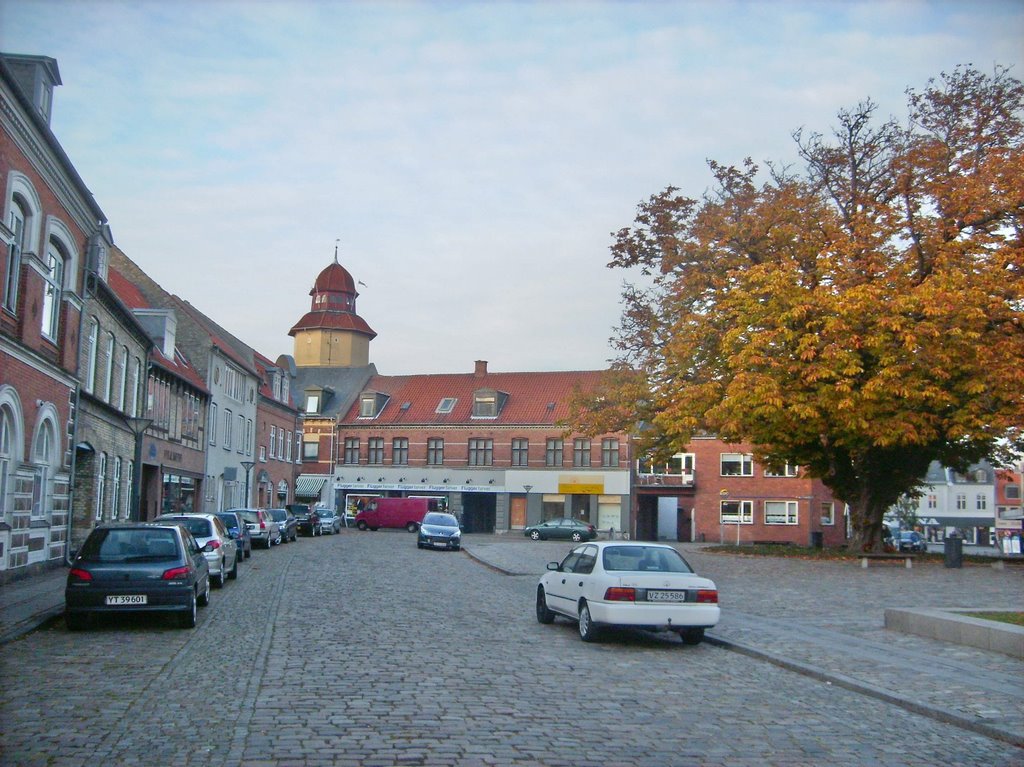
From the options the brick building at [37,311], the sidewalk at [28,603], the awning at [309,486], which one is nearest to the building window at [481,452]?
the awning at [309,486]

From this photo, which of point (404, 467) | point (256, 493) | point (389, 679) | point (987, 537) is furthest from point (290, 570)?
point (987, 537)

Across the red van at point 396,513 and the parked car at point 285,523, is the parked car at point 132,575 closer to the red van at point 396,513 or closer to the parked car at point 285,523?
the parked car at point 285,523

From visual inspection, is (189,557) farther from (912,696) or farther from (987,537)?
(987,537)

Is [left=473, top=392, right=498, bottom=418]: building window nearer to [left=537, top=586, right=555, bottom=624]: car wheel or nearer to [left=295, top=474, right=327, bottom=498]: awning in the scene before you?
[left=295, top=474, right=327, bottom=498]: awning

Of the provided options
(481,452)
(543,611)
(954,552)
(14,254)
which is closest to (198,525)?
(14,254)

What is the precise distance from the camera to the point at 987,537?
322 ft

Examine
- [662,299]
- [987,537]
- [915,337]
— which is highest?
[662,299]

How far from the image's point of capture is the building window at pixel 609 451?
7081 cm

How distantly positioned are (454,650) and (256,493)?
4767 centimetres

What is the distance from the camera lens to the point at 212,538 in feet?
69.8

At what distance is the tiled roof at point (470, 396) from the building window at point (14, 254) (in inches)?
2131

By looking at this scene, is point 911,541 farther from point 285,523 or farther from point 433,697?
point 433,697

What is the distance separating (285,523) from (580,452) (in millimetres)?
31373

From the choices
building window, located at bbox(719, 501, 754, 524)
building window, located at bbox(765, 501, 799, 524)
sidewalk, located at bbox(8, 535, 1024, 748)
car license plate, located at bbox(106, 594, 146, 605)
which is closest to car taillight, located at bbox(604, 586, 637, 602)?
sidewalk, located at bbox(8, 535, 1024, 748)
